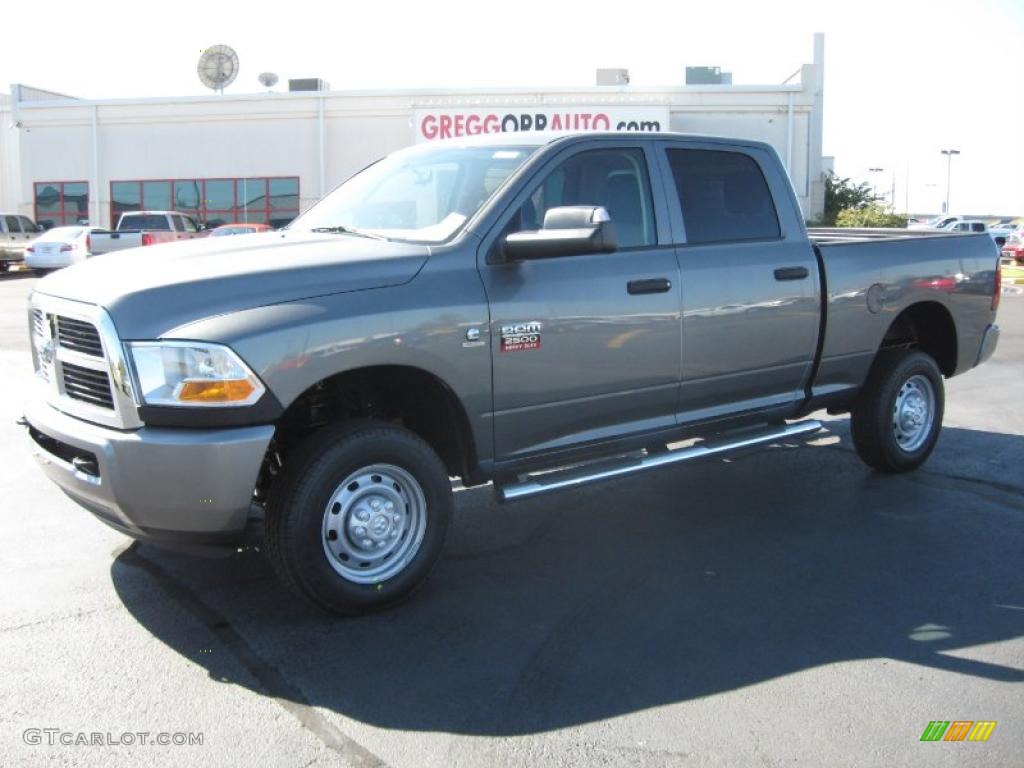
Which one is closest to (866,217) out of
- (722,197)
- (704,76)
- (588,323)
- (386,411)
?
(704,76)

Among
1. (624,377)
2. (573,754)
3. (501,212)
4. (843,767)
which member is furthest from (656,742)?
(501,212)

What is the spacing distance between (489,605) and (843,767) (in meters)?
1.77

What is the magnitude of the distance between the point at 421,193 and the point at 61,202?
34.4 metres

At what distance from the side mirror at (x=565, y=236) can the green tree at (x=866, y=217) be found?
2823 cm

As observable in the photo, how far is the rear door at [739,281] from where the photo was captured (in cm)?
554

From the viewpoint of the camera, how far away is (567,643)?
423cm

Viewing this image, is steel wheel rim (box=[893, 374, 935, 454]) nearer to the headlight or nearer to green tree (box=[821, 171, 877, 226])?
the headlight

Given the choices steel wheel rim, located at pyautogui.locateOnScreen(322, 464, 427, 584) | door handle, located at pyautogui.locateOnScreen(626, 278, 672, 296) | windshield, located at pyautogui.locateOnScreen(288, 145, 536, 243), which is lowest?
steel wheel rim, located at pyautogui.locateOnScreen(322, 464, 427, 584)

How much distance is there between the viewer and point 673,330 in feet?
17.6

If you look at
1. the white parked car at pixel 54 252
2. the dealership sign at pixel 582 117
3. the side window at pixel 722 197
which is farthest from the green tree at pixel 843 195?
the side window at pixel 722 197

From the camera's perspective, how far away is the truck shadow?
3.87 metres

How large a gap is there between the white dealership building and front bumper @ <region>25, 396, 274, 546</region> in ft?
92.2

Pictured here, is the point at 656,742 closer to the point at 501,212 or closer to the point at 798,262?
the point at 501,212

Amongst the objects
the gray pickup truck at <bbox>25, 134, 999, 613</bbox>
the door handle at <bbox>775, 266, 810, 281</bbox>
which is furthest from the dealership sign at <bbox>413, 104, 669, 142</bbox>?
the door handle at <bbox>775, 266, 810, 281</bbox>
